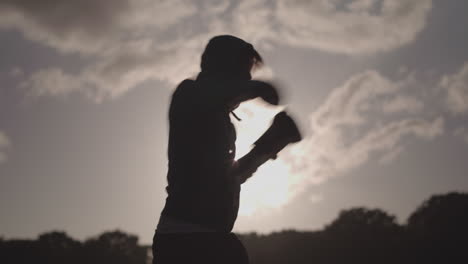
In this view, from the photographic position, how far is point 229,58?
446 centimetres

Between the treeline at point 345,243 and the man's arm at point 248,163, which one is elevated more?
the treeline at point 345,243

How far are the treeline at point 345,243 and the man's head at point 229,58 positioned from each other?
3946 centimetres

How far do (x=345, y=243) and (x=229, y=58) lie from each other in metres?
49.5

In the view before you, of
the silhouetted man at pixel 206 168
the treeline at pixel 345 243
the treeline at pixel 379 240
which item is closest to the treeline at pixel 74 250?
the treeline at pixel 345 243

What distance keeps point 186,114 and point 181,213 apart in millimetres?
809

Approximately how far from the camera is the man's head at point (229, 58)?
14.6 feet

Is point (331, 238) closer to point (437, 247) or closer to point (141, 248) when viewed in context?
point (437, 247)

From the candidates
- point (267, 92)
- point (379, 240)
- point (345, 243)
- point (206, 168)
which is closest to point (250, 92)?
point (267, 92)

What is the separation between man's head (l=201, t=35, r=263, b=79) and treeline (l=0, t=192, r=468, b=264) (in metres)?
39.5

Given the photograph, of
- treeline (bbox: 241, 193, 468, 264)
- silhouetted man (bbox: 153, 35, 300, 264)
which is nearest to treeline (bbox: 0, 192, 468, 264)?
treeline (bbox: 241, 193, 468, 264)

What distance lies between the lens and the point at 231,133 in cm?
435

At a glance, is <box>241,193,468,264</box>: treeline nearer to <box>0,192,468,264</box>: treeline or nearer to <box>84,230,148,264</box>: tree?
<box>0,192,468,264</box>: treeline

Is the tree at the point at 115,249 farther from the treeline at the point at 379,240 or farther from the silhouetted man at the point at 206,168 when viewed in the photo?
the silhouetted man at the point at 206,168

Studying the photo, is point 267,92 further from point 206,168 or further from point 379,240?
point 379,240
